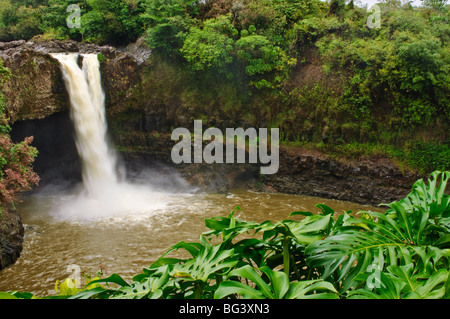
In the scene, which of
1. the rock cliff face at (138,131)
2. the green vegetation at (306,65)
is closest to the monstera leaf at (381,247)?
the rock cliff face at (138,131)

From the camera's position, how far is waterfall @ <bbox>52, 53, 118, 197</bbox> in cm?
1052

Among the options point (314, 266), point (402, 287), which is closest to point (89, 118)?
point (314, 266)

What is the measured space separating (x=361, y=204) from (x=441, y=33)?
6.30 metres

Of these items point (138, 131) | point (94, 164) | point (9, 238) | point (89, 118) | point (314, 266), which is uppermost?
point (89, 118)

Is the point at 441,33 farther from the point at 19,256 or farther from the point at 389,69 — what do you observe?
the point at 19,256

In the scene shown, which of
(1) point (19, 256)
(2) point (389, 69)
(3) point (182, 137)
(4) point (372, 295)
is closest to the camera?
(4) point (372, 295)

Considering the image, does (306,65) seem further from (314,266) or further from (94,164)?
(314,266)

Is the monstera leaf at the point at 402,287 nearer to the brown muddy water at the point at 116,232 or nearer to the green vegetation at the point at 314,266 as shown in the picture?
the green vegetation at the point at 314,266

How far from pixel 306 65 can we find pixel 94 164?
339 inches

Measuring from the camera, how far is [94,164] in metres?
11.4

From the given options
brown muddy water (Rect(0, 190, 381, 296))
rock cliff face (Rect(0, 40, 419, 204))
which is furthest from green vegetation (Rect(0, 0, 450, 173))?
brown muddy water (Rect(0, 190, 381, 296))

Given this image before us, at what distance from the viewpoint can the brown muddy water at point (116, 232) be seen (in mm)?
6371
